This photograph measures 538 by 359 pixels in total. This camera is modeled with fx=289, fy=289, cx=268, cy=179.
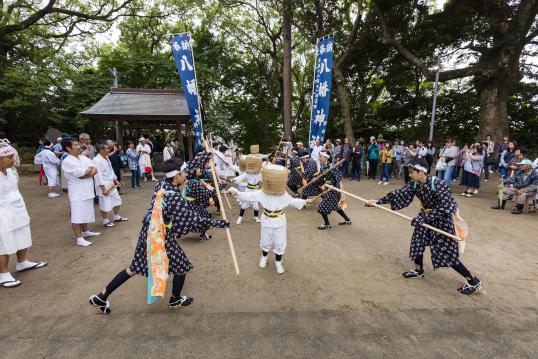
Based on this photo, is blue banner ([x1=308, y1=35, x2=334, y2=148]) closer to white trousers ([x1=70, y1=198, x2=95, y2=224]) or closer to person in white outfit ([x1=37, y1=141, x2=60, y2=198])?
white trousers ([x1=70, y1=198, x2=95, y2=224])

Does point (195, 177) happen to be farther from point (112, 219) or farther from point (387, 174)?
point (387, 174)

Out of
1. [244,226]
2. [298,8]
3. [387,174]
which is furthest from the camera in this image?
[298,8]

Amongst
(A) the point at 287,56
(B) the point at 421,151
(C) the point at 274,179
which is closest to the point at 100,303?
(C) the point at 274,179

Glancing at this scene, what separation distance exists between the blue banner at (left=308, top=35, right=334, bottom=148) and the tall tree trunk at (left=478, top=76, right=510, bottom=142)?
763cm

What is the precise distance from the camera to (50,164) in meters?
9.76

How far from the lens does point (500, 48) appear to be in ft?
41.7

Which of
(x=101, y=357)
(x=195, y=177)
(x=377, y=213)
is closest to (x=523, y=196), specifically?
(x=377, y=213)

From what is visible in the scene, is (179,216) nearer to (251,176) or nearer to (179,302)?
(179,302)

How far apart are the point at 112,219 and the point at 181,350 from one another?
521cm

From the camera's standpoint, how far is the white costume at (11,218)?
3.78 m

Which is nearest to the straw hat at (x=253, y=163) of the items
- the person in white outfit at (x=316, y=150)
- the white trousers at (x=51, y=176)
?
the person in white outfit at (x=316, y=150)

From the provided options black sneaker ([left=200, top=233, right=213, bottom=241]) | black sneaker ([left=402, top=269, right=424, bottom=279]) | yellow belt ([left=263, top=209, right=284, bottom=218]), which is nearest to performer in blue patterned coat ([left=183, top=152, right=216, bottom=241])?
black sneaker ([left=200, top=233, right=213, bottom=241])

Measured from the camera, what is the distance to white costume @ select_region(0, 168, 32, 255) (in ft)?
12.4

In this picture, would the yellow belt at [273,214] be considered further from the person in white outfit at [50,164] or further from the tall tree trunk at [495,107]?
the tall tree trunk at [495,107]
